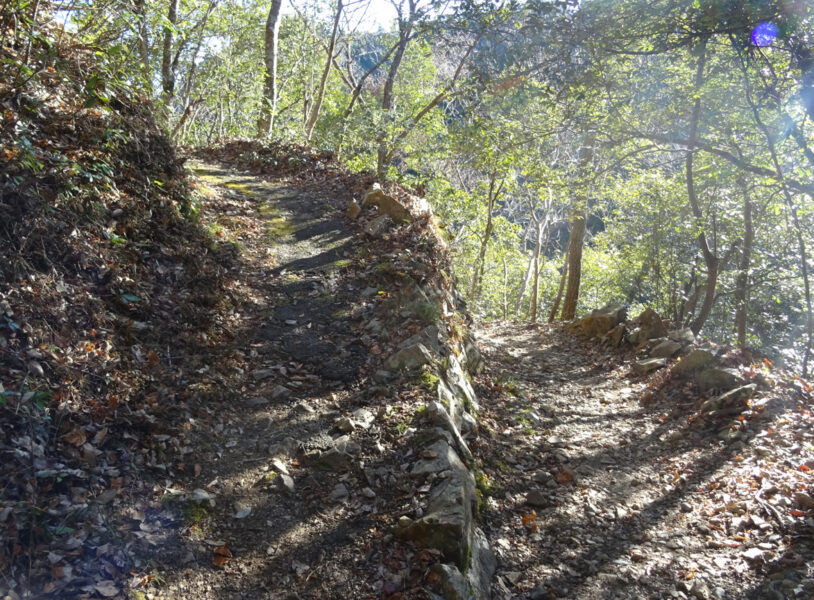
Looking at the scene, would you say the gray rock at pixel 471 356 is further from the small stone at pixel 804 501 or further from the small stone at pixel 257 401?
the small stone at pixel 804 501

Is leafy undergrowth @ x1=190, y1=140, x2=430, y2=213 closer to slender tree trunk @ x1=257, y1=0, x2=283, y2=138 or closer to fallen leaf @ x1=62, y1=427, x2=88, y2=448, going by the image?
slender tree trunk @ x1=257, y1=0, x2=283, y2=138

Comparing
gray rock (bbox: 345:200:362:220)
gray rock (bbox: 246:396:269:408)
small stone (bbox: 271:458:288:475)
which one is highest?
gray rock (bbox: 345:200:362:220)

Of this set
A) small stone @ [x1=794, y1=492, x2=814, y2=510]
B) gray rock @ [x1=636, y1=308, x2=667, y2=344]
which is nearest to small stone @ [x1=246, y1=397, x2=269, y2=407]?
small stone @ [x1=794, y1=492, x2=814, y2=510]

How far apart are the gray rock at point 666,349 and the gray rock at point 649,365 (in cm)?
21

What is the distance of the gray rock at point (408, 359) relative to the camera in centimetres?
542

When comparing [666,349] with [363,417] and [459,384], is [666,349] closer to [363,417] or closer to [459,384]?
[459,384]

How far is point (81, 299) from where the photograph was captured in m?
4.13

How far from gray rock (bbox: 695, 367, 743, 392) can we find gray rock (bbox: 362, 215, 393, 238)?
221 inches

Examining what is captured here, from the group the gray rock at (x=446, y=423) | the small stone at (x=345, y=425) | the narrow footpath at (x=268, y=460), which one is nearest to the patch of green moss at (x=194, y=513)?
the narrow footpath at (x=268, y=460)

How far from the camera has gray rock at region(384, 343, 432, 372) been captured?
5418mm

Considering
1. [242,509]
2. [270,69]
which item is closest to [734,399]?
[242,509]

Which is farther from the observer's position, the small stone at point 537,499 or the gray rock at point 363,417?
the small stone at point 537,499

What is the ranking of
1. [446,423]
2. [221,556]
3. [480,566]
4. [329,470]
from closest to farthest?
1. [221,556]
2. [480,566]
3. [329,470]
4. [446,423]

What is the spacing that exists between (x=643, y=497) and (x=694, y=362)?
358 cm
